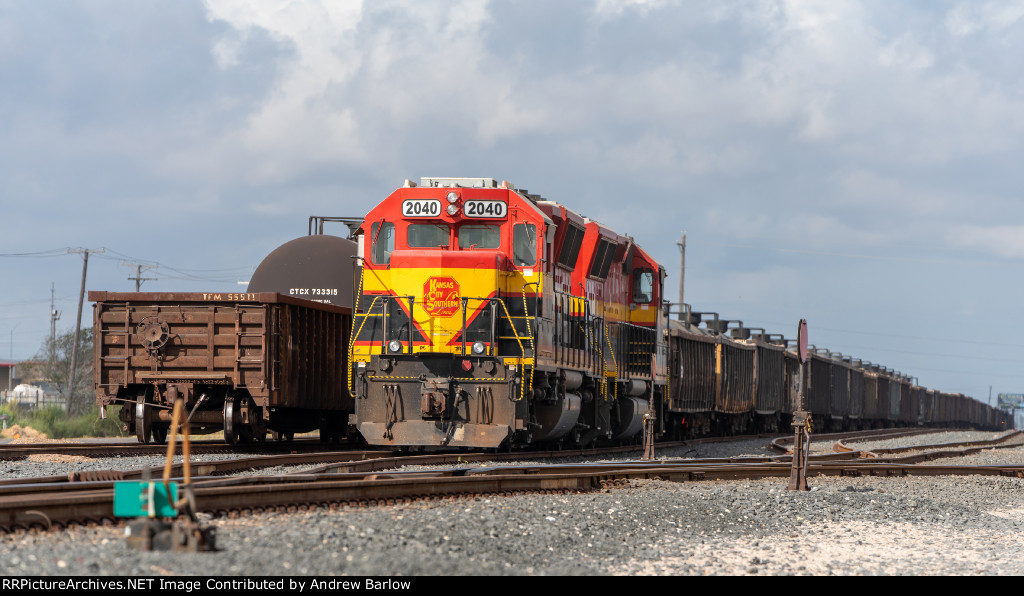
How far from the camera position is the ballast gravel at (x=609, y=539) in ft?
20.5

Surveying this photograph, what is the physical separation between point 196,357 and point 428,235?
167 inches

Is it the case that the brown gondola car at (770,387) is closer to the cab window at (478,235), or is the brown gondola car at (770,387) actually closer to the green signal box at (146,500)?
the cab window at (478,235)

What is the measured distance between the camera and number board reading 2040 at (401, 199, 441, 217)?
637 inches

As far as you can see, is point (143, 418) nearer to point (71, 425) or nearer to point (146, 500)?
point (146, 500)

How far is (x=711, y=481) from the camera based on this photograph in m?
14.3

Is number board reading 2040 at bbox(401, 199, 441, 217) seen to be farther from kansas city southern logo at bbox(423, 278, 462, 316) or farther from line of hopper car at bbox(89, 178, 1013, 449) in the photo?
kansas city southern logo at bbox(423, 278, 462, 316)

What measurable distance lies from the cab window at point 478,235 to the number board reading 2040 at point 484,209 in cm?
19

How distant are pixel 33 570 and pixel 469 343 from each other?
33.0 feet

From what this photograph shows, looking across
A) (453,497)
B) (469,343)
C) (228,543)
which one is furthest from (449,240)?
(228,543)

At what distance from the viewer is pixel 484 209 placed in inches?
637

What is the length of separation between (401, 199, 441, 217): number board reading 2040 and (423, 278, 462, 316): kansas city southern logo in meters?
0.99

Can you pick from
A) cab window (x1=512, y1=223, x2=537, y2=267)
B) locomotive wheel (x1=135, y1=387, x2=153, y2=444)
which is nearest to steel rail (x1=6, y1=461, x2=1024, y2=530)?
cab window (x1=512, y1=223, x2=537, y2=267)

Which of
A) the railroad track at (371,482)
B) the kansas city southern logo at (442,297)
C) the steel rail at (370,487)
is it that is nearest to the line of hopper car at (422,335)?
the kansas city southern logo at (442,297)

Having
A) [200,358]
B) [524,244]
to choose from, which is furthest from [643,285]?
[200,358]
